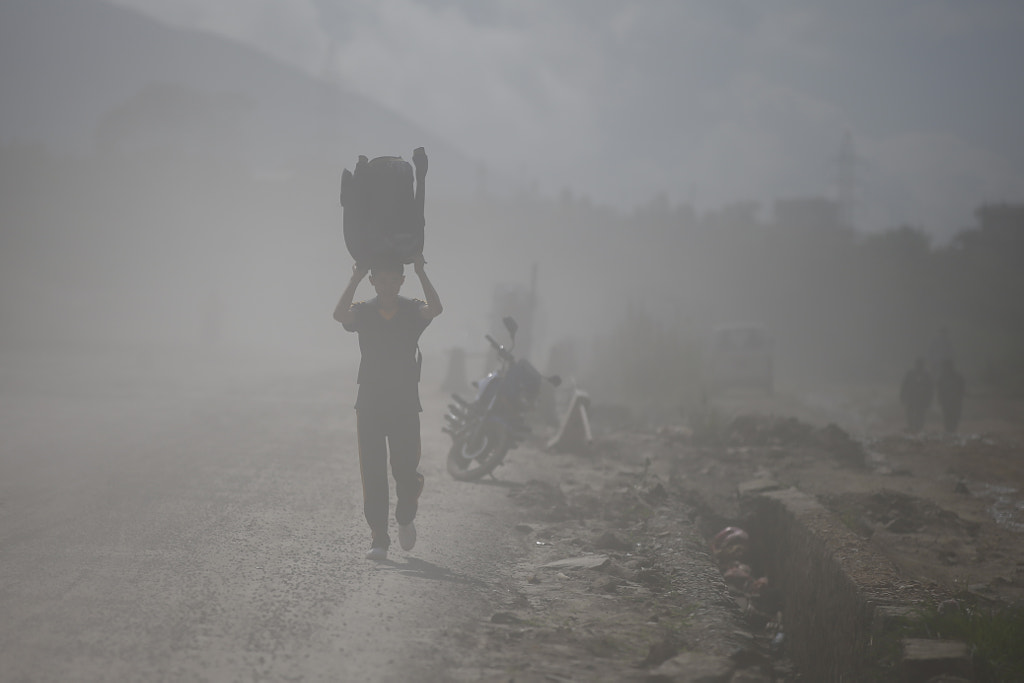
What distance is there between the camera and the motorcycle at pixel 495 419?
356 inches

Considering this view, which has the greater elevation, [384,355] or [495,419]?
[384,355]

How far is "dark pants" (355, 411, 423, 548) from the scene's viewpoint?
18.3ft

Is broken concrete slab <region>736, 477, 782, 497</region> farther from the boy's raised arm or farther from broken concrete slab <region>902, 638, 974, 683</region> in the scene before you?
broken concrete slab <region>902, 638, 974, 683</region>

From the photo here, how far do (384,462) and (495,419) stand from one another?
11.2 ft

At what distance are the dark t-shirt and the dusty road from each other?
912 mm

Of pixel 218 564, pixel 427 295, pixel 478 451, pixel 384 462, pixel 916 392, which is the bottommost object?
pixel 218 564

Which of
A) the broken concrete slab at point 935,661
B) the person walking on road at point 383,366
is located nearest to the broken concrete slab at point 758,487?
the person walking on road at point 383,366

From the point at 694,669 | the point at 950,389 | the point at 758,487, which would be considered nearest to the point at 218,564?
the point at 694,669

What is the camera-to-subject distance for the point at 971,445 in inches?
541

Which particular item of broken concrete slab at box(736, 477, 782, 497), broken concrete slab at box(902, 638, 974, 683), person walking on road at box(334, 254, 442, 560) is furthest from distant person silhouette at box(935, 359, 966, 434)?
broken concrete slab at box(902, 638, 974, 683)

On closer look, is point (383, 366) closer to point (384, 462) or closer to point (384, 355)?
point (384, 355)

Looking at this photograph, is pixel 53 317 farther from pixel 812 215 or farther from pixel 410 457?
pixel 812 215

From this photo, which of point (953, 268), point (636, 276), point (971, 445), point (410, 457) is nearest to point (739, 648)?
point (410, 457)

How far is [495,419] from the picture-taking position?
29.9 ft
